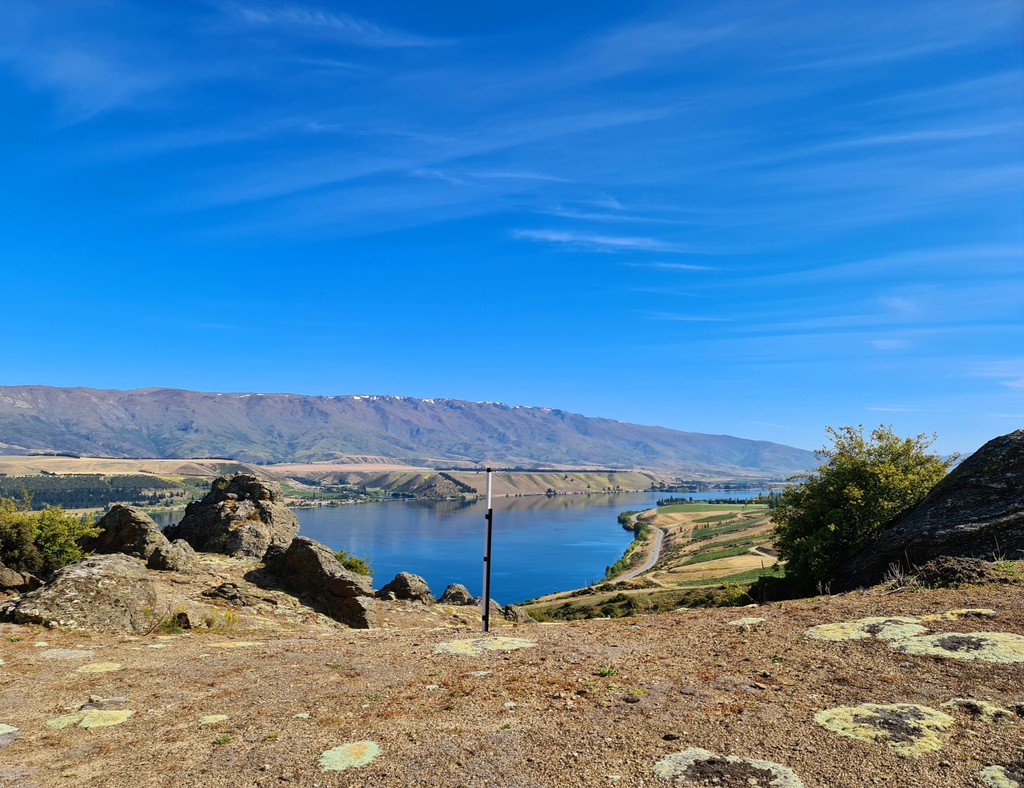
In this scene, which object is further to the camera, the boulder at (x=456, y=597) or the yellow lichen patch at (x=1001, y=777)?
the boulder at (x=456, y=597)

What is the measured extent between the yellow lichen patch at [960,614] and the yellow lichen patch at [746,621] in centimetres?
329

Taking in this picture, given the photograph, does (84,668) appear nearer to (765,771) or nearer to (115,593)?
(115,593)

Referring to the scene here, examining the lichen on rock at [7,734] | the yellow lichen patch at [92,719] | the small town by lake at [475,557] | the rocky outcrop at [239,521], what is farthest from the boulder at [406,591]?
the small town by lake at [475,557]

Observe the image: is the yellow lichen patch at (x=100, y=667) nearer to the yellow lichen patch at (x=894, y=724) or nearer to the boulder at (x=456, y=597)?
the yellow lichen patch at (x=894, y=724)

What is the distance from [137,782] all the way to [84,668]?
6.15m

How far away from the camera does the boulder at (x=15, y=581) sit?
19.5 metres

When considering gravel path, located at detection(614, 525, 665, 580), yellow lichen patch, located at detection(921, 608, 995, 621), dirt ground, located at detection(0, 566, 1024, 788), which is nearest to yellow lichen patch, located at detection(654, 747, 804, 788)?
dirt ground, located at detection(0, 566, 1024, 788)

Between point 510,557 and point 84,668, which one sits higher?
point 84,668

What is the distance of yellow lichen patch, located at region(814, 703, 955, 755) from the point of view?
7348 millimetres

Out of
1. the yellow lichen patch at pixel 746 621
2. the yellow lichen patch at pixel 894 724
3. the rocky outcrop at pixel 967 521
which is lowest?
the yellow lichen patch at pixel 746 621

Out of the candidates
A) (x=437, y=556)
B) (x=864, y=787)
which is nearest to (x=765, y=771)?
(x=864, y=787)

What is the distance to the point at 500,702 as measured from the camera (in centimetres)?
956

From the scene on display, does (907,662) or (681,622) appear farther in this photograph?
(681,622)

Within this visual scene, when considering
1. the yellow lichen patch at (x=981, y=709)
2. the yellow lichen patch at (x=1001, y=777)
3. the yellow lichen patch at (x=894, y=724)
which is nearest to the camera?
the yellow lichen patch at (x=1001, y=777)
